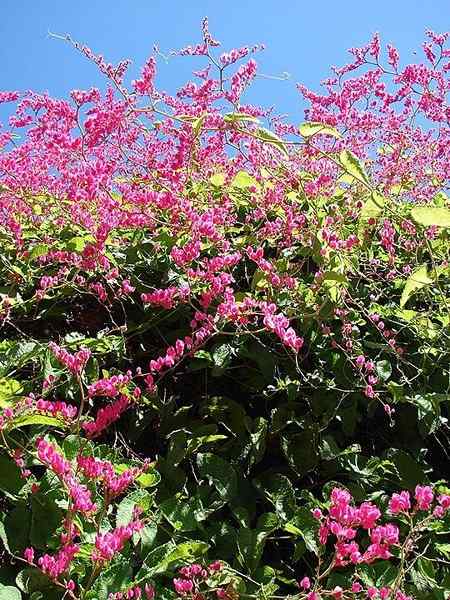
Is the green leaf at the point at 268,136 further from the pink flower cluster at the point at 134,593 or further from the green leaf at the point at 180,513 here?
the pink flower cluster at the point at 134,593

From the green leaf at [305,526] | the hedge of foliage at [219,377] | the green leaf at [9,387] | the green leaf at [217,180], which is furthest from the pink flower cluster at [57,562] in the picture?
the green leaf at [217,180]

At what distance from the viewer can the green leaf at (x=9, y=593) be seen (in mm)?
1249

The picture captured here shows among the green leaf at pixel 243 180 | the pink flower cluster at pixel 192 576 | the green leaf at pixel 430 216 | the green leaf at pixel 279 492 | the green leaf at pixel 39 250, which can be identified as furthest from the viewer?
the green leaf at pixel 243 180

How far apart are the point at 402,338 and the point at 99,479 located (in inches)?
45.3

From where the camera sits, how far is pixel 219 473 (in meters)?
1.66

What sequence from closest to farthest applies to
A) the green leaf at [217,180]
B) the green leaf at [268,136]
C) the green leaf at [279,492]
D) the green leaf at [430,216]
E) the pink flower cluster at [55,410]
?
the pink flower cluster at [55,410]
the green leaf at [430,216]
the green leaf at [279,492]
the green leaf at [268,136]
the green leaf at [217,180]

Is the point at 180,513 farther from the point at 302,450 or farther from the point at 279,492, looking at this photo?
the point at 302,450

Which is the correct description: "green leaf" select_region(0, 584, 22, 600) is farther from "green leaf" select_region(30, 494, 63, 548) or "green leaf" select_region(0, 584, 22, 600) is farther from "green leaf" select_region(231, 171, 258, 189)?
"green leaf" select_region(231, 171, 258, 189)

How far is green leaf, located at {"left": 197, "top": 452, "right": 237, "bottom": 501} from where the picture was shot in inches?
64.6

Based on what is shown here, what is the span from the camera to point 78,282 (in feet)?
6.88

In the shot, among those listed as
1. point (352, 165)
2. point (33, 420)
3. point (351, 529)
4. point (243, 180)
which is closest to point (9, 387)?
point (33, 420)

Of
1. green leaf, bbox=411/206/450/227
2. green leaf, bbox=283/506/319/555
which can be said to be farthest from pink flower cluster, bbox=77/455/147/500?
green leaf, bbox=411/206/450/227

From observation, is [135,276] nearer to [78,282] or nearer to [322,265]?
[78,282]

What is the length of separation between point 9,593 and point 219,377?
86 centimetres
